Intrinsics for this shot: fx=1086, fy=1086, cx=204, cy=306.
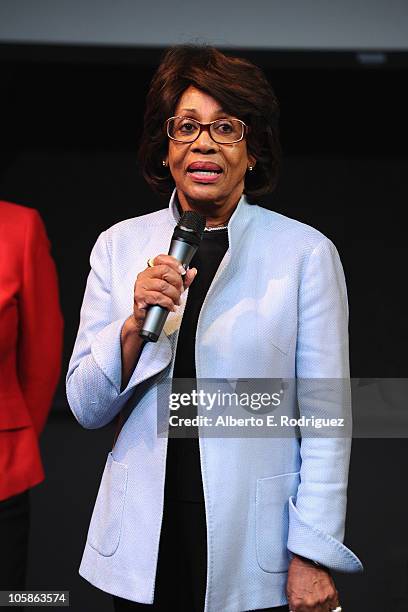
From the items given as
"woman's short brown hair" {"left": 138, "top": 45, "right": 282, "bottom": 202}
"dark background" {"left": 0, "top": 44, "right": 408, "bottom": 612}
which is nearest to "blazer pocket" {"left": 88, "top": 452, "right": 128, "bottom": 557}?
"woman's short brown hair" {"left": 138, "top": 45, "right": 282, "bottom": 202}

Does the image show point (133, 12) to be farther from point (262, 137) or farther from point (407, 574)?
point (407, 574)

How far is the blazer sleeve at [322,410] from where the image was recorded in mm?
1824

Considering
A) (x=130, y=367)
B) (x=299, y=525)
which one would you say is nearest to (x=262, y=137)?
(x=130, y=367)

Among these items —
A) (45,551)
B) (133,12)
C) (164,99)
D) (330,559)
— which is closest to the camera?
(330,559)

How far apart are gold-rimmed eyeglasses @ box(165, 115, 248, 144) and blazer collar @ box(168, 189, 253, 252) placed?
5.1 inches

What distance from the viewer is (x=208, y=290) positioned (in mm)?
1921

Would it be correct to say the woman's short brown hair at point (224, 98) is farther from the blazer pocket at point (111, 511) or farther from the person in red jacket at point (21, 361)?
the blazer pocket at point (111, 511)

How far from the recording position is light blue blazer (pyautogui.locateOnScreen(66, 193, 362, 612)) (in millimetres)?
1828

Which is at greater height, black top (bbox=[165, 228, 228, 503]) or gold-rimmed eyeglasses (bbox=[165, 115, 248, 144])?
gold-rimmed eyeglasses (bbox=[165, 115, 248, 144])

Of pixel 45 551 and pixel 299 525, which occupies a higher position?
pixel 45 551

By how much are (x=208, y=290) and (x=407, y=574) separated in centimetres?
179

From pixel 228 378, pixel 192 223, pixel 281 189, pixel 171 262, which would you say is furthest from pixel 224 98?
pixel 281 189

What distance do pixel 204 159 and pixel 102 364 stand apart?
15.7 inches

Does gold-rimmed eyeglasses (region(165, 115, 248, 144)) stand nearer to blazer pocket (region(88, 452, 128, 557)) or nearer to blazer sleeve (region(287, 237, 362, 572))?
blazer sleeve (region(287, 237, 362, 572))
